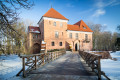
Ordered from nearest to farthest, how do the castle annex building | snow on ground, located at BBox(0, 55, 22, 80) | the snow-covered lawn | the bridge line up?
the bridge → the snow-covered lawn → snow on ground, located at BBox(0, 55, 22, 80) → the castle annex building

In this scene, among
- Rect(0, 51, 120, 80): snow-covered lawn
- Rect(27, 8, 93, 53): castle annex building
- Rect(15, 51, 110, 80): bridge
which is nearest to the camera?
Rect(15, 51, 110, 80): bridge

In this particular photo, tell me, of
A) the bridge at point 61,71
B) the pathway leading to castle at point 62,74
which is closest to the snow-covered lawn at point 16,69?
the bridge at point 61,71

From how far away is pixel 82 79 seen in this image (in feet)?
12.4

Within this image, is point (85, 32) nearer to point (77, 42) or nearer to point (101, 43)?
point (77, 42)

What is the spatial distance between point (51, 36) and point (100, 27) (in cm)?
2764

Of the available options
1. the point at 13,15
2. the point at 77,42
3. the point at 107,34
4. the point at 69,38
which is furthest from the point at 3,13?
the point at 107,34

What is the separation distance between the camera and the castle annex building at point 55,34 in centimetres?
2188

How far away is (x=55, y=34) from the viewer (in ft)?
76.0

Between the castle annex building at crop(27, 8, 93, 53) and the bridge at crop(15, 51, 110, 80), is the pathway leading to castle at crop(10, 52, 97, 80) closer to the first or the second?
the bridge at crop(15, 51, 110, 80)

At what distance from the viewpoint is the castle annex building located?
2188cm

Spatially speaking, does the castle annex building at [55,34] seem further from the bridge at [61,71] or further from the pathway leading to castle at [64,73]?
the pathway leading to castle at [64,73]

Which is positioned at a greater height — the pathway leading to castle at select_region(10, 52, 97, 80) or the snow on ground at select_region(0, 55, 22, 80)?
the pathway leading to castle at select_region(10, 52, 97, 80)

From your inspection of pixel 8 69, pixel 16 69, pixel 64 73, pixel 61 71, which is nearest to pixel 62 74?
pixel 64 73

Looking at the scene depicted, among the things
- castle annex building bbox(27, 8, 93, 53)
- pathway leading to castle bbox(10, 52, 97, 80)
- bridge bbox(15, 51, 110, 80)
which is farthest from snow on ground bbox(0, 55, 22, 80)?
castle annex building bbox(27, 8, 93, 53)
